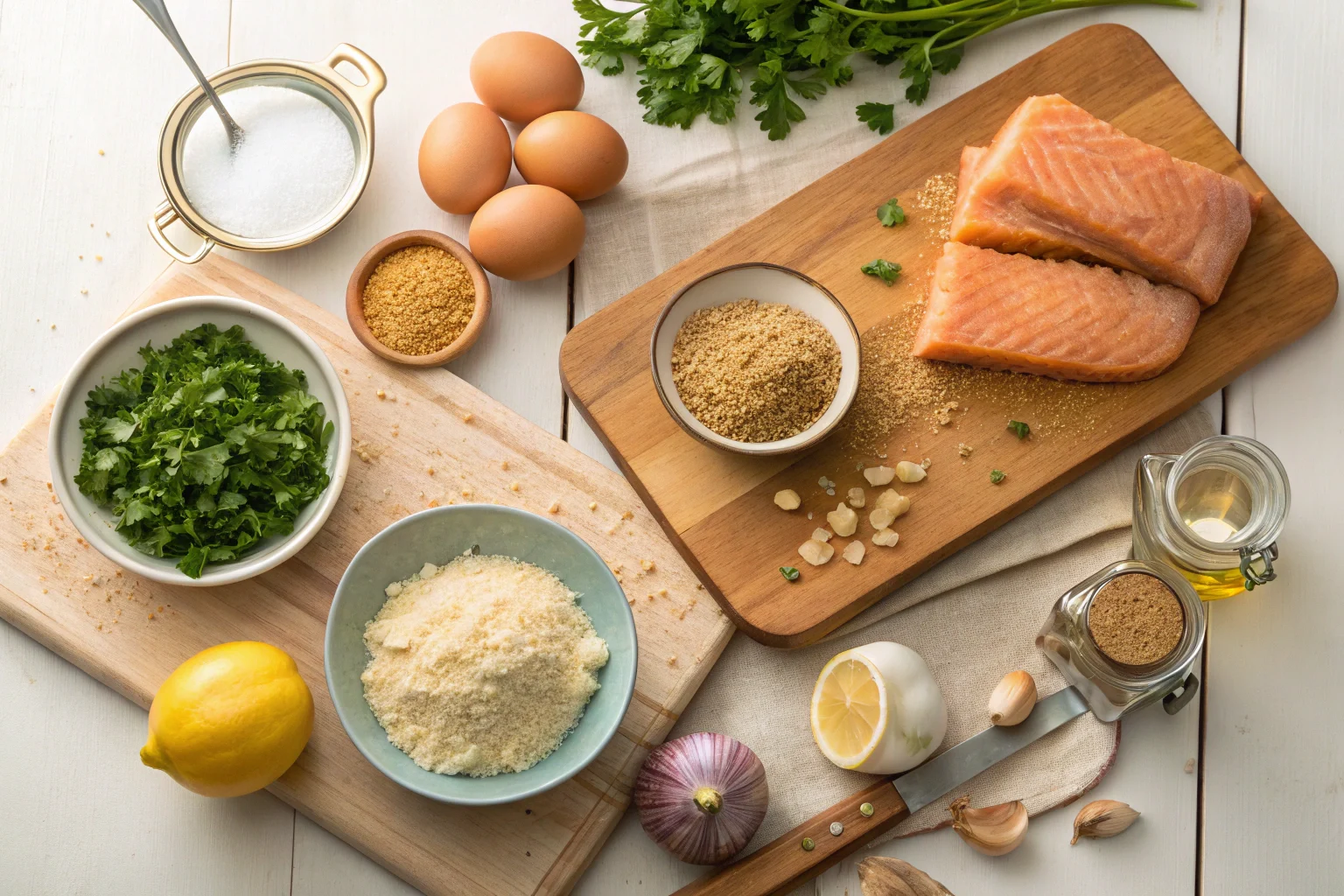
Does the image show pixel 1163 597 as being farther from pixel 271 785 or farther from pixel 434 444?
pixel 271 785

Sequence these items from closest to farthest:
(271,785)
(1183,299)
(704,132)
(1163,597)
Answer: (1163,597)
(271,785)
(1183,299)
(704,132)

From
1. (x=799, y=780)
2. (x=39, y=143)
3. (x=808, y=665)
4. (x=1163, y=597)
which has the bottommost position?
(x=799, y=780)

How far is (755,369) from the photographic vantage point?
81.7 inches

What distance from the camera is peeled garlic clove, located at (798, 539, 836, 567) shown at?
213 cm

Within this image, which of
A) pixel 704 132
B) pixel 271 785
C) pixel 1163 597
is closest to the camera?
pixel 1163 597

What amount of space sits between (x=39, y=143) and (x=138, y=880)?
166 cm

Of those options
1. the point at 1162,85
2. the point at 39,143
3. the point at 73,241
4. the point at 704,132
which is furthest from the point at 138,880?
the point at 1162,85

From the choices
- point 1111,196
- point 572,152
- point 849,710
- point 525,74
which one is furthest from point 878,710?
point 525,74

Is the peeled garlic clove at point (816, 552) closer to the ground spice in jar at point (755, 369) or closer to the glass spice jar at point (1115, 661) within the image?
the ground spice in jar at point (755, 369)

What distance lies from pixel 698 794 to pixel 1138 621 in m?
0.90

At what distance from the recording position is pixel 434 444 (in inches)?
86.6

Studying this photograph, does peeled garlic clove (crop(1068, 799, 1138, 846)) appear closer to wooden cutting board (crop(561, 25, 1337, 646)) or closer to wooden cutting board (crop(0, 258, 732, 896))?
wooden cutting board (crop(561, 25, 1337, 646))

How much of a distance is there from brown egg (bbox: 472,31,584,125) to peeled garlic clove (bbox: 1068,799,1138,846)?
1901 millimetres

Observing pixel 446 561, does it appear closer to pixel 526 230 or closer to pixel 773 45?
pixel 526 230
